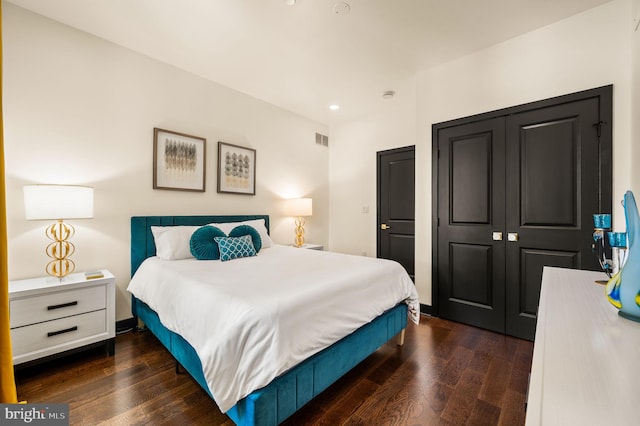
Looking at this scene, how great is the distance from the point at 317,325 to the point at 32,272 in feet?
8.05

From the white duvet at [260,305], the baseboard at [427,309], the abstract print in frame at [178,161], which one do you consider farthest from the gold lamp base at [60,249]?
the baseboard at [427,309]

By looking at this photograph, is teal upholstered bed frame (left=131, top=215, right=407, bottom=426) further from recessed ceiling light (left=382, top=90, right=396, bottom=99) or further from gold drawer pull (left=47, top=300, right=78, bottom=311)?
recessed ceiling light (left=382, top=90, right=396, bottom=99)

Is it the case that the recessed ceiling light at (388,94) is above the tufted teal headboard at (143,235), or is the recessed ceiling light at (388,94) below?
above

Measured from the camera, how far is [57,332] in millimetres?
2098

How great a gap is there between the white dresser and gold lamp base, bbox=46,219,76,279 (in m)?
3.02

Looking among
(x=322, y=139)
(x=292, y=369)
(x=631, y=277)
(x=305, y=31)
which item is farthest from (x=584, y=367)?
(x=322, y=139)

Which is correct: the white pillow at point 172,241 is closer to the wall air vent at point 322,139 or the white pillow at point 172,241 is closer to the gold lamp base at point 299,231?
the gold lamp base at point 299,231

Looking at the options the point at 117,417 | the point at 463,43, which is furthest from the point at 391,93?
the point at 117,417

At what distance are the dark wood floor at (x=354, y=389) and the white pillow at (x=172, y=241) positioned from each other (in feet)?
2.64

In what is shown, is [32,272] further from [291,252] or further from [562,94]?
[562,94]

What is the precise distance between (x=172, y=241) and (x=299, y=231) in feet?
6.66

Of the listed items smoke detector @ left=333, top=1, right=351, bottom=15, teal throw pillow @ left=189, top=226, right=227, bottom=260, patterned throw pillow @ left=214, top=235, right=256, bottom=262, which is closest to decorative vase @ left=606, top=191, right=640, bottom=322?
smoke detector @ left=333, top=1, right=351, bottom=15

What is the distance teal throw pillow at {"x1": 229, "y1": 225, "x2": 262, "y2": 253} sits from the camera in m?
3.03

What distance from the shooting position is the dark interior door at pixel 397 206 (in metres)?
4.02
